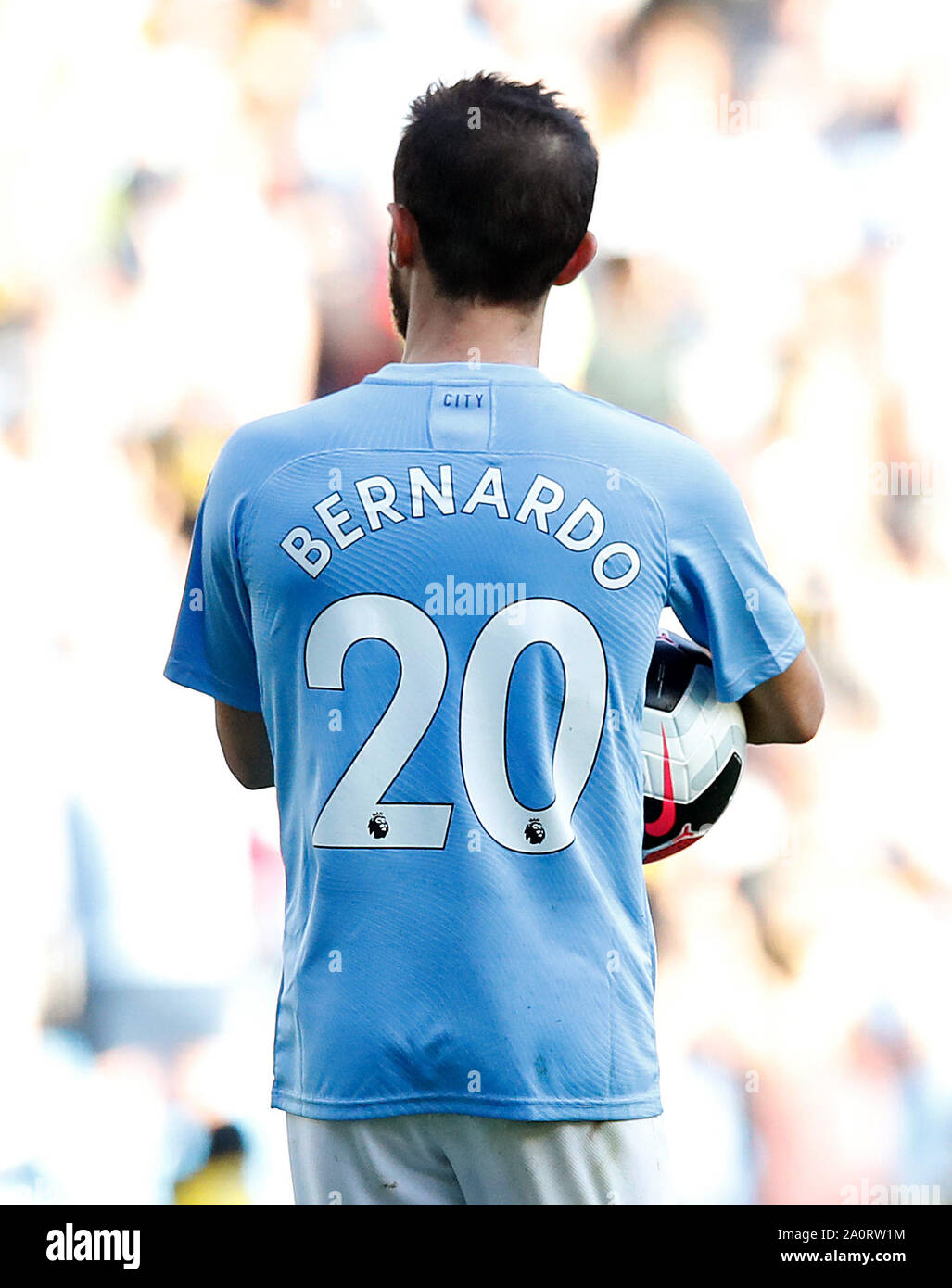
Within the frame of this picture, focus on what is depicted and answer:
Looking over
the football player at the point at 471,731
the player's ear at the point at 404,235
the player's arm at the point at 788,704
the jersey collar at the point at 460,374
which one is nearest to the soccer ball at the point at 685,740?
the player's arm at the point at 788,704

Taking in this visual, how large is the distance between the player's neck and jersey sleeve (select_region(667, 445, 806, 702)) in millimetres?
183

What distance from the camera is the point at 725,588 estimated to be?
118cm

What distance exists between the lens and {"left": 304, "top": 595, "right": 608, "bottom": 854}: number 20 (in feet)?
3.56

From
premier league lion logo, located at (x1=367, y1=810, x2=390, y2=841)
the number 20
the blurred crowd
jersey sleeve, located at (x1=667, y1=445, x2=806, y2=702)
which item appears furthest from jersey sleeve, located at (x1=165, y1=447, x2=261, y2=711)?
the blurred crowd

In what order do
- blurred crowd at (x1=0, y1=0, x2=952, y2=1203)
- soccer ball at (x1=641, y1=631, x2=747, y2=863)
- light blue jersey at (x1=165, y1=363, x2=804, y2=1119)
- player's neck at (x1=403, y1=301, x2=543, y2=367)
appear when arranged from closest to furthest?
light blue jersey at (x1=165, y1=363, x2=804, y2=1119)
player's neck at (x1=403, y1=301, x2=543, y2=367)
soccer ball at (x1=641, y1=631, x2=747, y2=863)
blurred crowd at (x1=0, y1=0, x2=952, y2=1203)

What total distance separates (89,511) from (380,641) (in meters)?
1.67

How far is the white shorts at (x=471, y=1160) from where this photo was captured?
109 centimetres

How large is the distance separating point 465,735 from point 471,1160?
335 millimetres

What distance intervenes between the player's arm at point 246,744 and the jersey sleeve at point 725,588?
421mm

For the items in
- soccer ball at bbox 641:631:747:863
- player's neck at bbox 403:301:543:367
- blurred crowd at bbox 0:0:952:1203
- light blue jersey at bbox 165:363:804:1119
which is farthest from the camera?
blurred crowd at bbox 0:0:952:1203

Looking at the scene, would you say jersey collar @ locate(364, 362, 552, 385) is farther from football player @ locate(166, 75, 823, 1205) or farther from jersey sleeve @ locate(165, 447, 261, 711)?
jersey sleeve @ locate(165, 447, 261, 711)

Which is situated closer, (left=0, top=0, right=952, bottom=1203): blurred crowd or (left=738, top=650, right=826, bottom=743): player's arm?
(left=738, top=650, right=826, bottom=743): player's arm

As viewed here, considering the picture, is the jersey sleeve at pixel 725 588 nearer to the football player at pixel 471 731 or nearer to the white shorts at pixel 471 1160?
the football player at pixel 471 731
